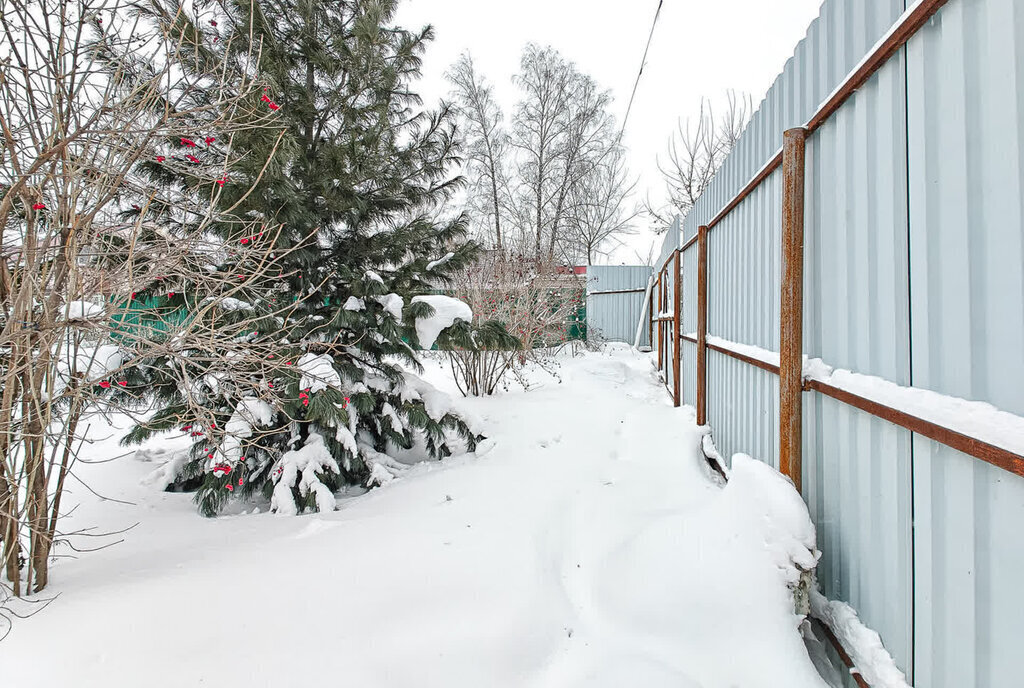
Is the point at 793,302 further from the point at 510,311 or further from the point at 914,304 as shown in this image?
the point at 510,311

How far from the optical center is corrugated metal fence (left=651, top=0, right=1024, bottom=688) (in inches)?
38.8

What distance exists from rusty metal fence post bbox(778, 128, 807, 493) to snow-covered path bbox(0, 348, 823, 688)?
13.5 inches

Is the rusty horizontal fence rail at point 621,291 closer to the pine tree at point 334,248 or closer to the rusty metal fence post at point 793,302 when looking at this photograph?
the pine tree at point 334,248

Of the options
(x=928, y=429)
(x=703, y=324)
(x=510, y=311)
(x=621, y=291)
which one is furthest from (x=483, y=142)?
(x=928, y=429)

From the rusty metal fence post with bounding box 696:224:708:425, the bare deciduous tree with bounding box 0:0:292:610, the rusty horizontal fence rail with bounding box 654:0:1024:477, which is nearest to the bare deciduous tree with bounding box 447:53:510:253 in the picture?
the rusty metal fence post with bounding box 696:224:708:425

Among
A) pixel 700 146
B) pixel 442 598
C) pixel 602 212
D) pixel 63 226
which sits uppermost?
pixel 700 146

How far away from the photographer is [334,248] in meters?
3.83

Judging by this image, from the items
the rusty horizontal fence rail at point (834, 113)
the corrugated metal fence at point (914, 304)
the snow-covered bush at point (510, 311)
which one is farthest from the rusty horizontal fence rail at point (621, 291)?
the corrugated metal fence at point (914, 304)

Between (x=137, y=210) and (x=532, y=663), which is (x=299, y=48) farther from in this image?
(x=532, y=663)

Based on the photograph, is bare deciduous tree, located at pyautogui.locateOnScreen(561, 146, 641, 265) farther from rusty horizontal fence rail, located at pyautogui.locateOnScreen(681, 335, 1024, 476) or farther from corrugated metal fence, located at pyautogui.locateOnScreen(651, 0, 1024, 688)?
rusty horizontal fence rail, located at pyautogui.locateOnScreen(681, 335, 1024, 476)

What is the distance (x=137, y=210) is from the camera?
305cm

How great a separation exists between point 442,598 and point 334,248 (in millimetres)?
2829

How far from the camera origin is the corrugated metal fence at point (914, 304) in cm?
99

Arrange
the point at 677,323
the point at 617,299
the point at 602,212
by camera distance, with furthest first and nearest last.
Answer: the point at 602,212, the point at 617,299, the point at 677,323
